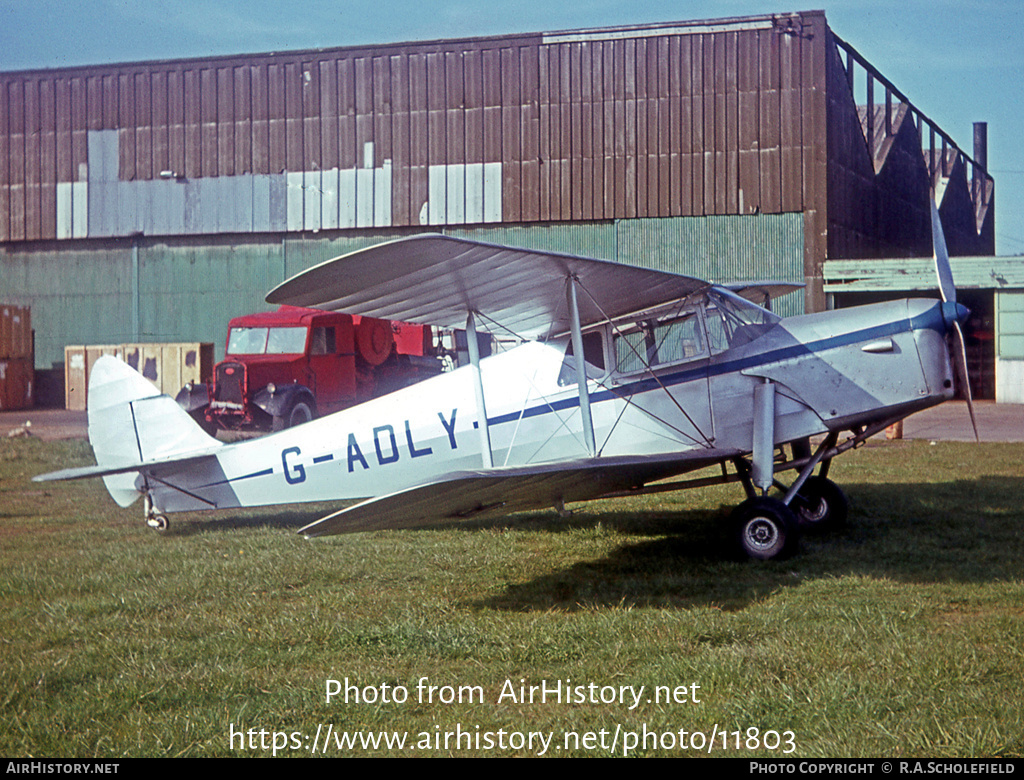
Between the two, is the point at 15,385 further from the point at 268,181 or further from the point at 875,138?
the point at 875,138

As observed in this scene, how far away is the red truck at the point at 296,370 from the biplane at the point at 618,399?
8120mm

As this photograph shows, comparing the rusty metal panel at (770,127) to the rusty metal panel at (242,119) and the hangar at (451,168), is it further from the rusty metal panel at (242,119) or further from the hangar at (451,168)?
the rusty metal panel at (242,119)

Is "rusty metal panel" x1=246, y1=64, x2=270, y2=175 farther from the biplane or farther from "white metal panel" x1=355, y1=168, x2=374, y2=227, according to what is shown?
the biplane

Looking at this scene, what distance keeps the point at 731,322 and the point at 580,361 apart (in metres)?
1.43

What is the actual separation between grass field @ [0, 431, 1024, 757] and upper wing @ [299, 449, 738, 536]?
1.74 feet

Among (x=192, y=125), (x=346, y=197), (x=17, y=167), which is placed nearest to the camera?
(x=346, y=197)

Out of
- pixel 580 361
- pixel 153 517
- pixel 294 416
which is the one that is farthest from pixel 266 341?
pixel 580 361

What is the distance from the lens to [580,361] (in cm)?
690

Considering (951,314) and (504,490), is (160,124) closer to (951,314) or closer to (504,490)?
(504,490)

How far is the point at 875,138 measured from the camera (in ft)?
111

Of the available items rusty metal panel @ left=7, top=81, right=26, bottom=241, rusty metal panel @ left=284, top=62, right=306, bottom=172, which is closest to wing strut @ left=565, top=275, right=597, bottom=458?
rusty metal panel @ left=284, top=62, right=306, bottom=172

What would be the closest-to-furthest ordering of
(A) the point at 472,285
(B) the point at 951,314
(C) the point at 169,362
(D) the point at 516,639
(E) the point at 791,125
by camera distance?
(D) the point at 516,639 < (A) the point at 472,285 < (B) the point at 951,314 < (E) the point at 791,125 < (C) the point at 169,362

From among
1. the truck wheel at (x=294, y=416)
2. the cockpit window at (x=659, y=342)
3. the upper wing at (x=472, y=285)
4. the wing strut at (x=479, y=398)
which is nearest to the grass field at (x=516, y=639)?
the wing strut at (x=479, y=398)

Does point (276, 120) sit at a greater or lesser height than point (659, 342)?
greater
